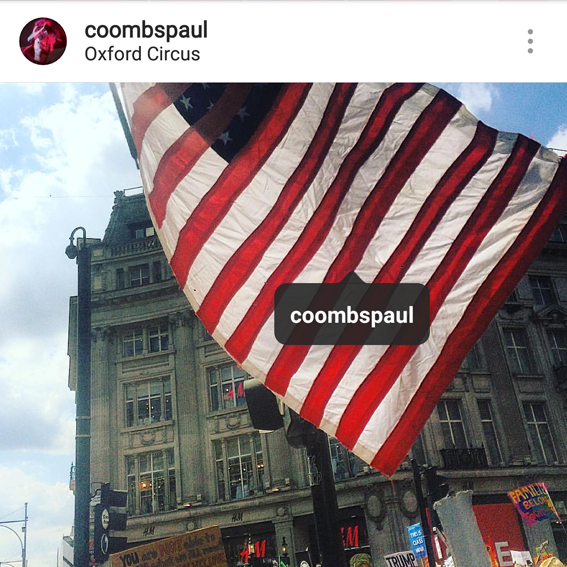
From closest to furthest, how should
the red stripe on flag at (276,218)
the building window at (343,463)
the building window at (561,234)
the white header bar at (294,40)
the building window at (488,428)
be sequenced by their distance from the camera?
1. the white header bar at (294,40)
2. the red stripe on flag at (276,218)
3. the building window at (561,234)
4. the building window at (488,428)
5. the building window at (343,463)

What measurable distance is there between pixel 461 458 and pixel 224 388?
19.9 ft

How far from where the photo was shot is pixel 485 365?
48.5ft

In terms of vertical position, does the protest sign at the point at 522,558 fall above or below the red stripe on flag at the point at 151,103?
below

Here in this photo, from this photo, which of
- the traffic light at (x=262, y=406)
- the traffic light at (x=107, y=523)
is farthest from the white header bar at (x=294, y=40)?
the traffic light at (x=107, y=523)

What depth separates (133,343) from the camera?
41.7 feet

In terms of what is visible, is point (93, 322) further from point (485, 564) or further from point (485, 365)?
point (485, 564)

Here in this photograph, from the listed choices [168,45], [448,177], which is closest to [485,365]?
[448,177]

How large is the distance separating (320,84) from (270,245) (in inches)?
34.0

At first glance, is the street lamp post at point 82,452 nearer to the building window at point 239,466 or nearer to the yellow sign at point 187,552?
the yellow sign at point 187,552

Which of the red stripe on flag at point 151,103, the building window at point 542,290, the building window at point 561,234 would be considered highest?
the building window at point 561,234

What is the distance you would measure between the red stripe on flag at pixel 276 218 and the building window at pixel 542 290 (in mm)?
10564

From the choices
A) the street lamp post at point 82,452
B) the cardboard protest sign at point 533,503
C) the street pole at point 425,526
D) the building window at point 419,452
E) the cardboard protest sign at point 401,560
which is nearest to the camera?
the street lamp post at point 82,452

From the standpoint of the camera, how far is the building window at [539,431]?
1331 centimetres

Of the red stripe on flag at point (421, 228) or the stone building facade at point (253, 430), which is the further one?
the stone building facade at point (253, 430)
